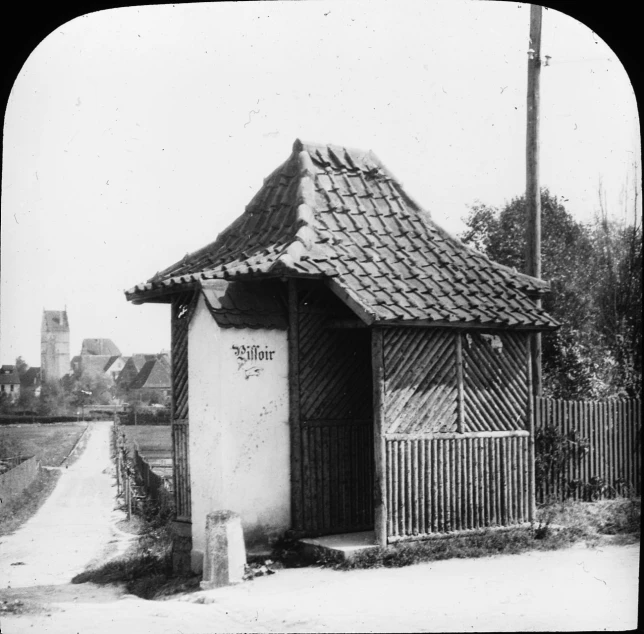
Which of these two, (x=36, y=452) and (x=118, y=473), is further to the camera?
(x=36, y=452)

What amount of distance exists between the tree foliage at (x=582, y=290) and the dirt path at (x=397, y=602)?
7377mm

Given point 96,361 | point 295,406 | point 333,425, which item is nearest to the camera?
point 295,406

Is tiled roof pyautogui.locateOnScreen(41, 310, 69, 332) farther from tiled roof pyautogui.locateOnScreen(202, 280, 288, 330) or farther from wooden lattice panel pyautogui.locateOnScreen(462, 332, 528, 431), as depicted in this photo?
wooden lattice panel pyautogui.locateOnScreen(462, 332, 528, 431)

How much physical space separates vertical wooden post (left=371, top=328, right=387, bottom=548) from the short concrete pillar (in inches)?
66.6

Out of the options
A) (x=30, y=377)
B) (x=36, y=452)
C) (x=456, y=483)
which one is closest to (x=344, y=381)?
(x=456, y=483)

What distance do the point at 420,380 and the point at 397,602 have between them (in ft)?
10.4

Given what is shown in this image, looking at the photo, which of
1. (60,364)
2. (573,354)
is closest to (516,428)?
(573,354)

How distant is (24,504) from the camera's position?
80.4ft

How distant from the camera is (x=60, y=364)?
19.5 meters

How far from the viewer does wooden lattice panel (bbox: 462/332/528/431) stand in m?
11.7

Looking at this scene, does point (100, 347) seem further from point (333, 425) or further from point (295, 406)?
point (295, 406)

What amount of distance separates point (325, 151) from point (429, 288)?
3.08 m

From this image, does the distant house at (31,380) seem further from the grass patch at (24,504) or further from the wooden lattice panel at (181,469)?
the grass patch at (24,504)

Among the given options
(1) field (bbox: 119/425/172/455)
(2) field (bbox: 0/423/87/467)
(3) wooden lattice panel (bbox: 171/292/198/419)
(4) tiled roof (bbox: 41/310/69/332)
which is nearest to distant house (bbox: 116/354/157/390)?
(1) field (bbox: 119/425/172/455)
